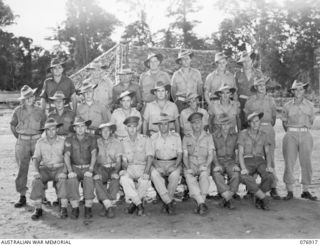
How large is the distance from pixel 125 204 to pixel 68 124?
5.35ft

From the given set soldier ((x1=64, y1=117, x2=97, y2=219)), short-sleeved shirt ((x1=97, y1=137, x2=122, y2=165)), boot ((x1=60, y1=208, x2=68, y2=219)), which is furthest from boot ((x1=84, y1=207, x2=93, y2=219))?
short-sleeved shirt ((x1=97, y1=137, x2=122, y2=165))

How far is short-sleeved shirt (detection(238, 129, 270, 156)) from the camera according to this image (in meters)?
6.83

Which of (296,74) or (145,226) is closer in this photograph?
(145,226)

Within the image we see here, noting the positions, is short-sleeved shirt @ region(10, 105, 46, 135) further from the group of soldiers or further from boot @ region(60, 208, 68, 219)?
boot @ region(60, 208, 68, 219)

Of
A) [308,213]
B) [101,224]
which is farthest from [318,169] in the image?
[101,224]

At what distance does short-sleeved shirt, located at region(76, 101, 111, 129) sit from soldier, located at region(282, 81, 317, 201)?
3.14m

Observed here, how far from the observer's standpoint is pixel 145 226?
575cm

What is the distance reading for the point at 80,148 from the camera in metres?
6.49

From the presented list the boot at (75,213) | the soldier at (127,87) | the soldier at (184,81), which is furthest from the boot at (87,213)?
the soldier at (184,81)

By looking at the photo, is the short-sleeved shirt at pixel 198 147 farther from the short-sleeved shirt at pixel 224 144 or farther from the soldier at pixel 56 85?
the soldier at pixel 56 85

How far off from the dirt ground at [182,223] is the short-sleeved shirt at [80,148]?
31.1 inches

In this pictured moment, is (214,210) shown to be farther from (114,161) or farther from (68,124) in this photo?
(68,124)

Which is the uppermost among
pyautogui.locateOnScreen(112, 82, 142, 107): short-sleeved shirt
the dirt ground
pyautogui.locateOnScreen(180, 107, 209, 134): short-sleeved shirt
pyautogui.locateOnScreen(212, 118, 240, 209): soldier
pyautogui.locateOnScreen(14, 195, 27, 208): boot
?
pyautogui.locateOnScreen(112, 82, 142, 107): short-sleeved shirt

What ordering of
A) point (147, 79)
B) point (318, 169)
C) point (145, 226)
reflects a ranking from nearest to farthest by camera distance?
point (145, 226), point (147, 79), point (318, 169)
